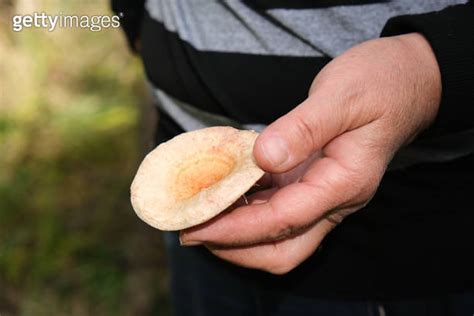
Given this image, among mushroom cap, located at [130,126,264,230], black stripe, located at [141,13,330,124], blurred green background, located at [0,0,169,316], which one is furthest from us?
blurred green background, located at [0,0,169,316]

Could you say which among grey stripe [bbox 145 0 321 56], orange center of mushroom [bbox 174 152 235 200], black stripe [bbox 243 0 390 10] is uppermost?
black stripe [bbox 243 0 390 10]

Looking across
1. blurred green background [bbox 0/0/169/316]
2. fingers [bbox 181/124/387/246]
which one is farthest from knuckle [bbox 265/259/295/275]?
blurred green background [bbox 0/0/169/316]

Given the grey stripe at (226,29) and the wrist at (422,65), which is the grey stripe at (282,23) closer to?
the grey stripe at (226,29)

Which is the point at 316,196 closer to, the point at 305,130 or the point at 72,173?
the point at 305,130

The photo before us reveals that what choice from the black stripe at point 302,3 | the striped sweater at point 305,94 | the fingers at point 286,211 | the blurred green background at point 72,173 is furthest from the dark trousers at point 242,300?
the blurred green background at point 72,173

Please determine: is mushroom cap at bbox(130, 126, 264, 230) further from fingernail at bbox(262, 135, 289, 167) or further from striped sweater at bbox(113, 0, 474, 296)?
striped sweater at bbox(113, 0, 474, 296)

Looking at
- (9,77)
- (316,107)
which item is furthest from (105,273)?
(316,107)
